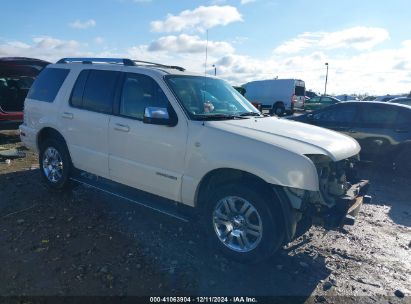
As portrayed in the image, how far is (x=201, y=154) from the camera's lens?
3.84 meters

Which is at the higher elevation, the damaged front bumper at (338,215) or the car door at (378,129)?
the car door at (378,129)

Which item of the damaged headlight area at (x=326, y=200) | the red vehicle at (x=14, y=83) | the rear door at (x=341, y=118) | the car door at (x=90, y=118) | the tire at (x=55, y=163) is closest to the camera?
the damaged headlight area at (x=326, y=200)

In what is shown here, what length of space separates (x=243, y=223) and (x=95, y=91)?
2875mm

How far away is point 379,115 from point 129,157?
5680 millimetres

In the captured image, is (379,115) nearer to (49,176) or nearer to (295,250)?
(295,250)

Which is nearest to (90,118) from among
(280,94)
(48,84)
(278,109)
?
(48,84)

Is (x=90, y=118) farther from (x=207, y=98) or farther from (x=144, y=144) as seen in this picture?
(x=207, y=98)

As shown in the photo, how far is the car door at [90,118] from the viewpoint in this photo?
481 centimetres

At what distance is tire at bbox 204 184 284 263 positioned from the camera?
11.5ft

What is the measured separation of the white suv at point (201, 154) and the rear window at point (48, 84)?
4 cm

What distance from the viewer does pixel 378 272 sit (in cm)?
381

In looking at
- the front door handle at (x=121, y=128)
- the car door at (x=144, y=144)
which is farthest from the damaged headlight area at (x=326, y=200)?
the front door handle at (x=121, y=128)

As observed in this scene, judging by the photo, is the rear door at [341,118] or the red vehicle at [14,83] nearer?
the rear door at [341,118]

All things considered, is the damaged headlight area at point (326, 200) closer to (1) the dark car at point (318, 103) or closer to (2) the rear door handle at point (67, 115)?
(2) the rear door handle at point (67, 115)
